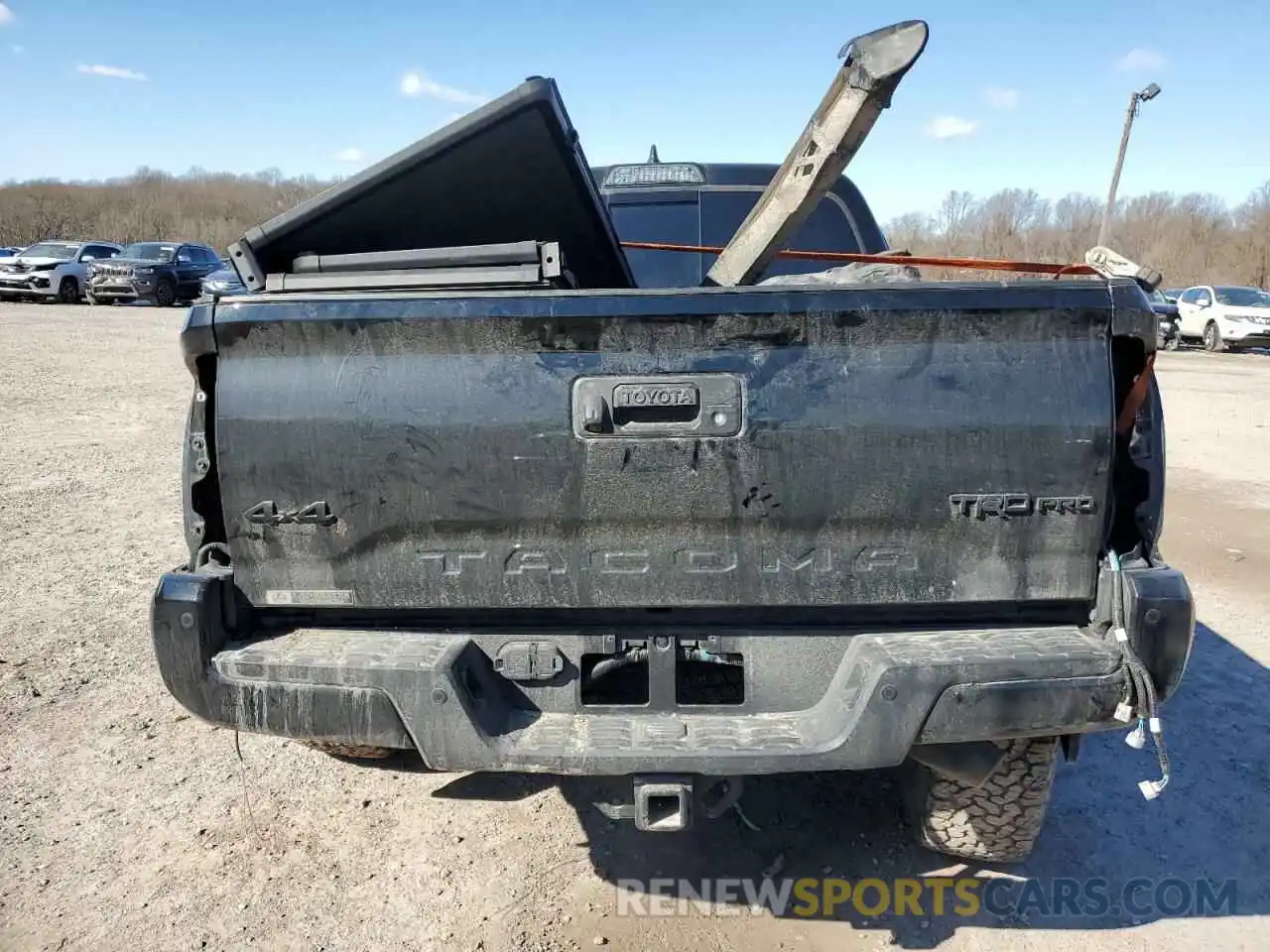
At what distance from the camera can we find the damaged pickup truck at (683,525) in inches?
90.7

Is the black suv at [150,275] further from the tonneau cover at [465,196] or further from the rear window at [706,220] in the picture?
the tonneau cover at [465,196]

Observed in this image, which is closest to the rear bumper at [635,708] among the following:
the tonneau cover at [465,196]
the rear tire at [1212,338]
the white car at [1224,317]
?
the tonneau cover at [465,196]

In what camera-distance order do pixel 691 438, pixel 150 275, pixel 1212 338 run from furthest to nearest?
pixel 150 275 < pixel 1212 338 < pixel 691 438

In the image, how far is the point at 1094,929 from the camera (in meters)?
2.79

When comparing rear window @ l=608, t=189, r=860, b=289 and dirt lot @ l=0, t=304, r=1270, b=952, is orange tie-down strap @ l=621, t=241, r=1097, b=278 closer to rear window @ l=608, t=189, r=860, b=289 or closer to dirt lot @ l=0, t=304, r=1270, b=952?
rear window @ l=608, t=189, r=860, b=289

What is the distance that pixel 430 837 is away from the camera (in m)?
3.21

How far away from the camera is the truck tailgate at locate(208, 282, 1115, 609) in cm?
234

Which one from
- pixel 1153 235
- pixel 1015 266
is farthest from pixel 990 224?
pixel 1015 266

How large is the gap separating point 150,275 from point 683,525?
27.1 m

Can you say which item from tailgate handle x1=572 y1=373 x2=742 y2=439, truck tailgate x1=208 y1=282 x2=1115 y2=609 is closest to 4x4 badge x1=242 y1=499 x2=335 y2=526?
truck tailgate x1=208 y1=282 x2=1115 y2=609

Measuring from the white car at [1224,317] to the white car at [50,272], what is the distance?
29471 mm

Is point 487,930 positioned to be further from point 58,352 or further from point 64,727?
point 58,352

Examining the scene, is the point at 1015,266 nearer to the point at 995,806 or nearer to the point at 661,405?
the point at 661,405

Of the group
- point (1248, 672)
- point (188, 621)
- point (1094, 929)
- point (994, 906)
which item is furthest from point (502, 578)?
point (1248, 672)
